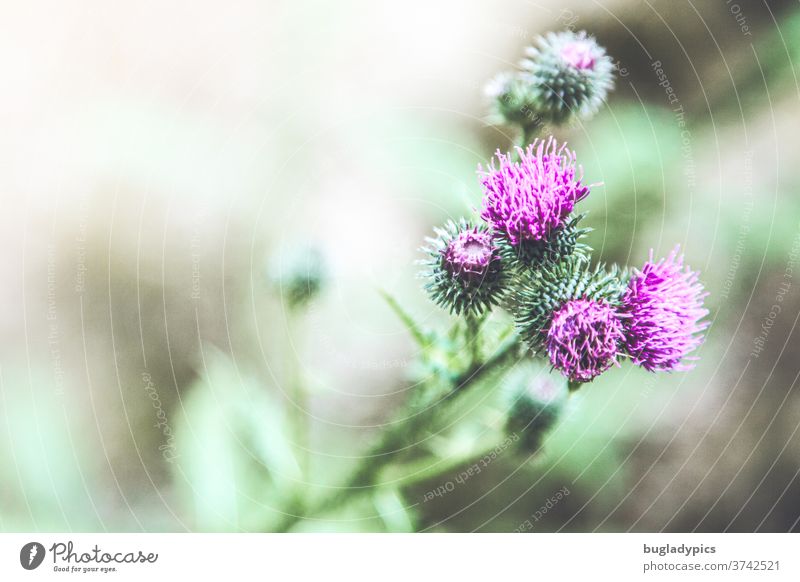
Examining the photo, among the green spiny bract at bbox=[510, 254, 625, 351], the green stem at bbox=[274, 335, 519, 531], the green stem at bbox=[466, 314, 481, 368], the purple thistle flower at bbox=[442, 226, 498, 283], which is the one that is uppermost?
the purple thistle flower at bbox=[442, 226, 498, 283]

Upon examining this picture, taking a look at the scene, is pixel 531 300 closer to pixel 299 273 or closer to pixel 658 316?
pixel 658 316

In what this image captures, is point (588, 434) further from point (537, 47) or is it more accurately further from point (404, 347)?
point (537, 47)

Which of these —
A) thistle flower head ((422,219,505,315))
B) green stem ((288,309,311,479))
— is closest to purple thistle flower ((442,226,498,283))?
thistle flower head ((422,219,505,315))

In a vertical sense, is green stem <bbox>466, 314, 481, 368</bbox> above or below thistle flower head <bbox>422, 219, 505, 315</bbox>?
below
